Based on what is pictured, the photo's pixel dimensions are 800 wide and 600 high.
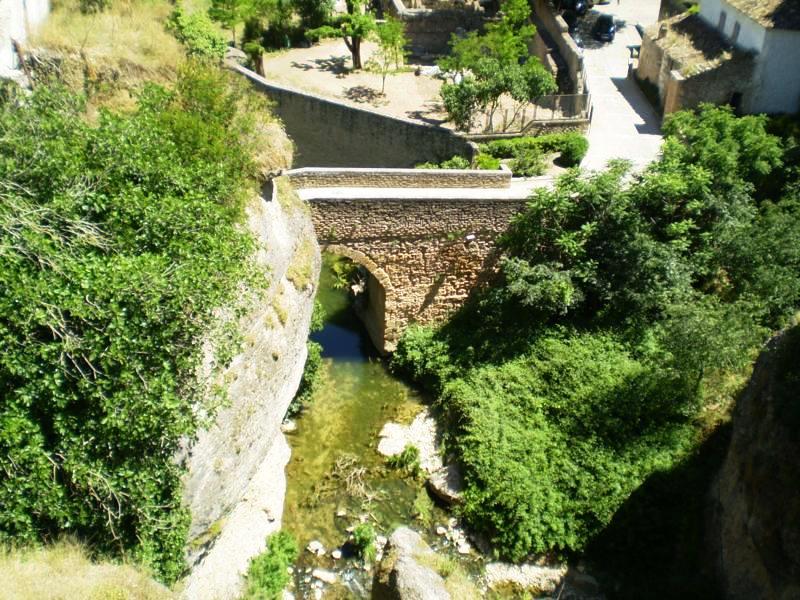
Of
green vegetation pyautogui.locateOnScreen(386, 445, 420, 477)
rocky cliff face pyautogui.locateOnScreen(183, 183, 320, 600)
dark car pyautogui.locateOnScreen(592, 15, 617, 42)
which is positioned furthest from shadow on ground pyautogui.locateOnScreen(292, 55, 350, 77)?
green vegetation pyautogui.locateOnScreen(386, 445, 420, 477)

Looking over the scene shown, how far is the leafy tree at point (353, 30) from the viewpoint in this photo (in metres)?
26.7

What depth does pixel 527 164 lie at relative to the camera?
20906mm

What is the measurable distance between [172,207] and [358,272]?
11803mm

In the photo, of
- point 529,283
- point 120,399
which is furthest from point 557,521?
point 120,399

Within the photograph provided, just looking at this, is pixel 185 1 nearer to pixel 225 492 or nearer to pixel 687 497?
pixel 225 492

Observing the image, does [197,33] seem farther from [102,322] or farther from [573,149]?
[102,322]

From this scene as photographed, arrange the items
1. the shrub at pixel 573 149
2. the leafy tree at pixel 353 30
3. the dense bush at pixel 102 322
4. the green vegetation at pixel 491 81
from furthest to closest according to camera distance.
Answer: the leafy tree at pixel 353 30 < the green vegetation at pixel 491 81 < the shrub at pixel 573 149 < the dense bush at pixel 102 322

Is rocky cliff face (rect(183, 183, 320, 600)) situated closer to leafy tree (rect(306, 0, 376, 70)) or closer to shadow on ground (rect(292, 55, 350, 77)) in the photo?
leafy tree (rect(306, 0, 376, 70))

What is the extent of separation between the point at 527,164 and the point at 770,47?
786 centimetres

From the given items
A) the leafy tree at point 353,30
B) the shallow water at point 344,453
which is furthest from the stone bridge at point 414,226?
the leafy tree at point 353,30

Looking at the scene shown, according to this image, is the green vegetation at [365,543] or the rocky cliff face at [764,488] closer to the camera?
the rocky cliff face at [764,488]

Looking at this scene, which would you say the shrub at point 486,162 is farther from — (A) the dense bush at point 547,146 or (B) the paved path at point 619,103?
(B) the paved path at point 619,103

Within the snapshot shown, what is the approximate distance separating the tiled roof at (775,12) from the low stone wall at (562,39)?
4.96m

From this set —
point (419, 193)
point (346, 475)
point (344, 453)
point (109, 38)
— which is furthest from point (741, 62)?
point (109, 38)
